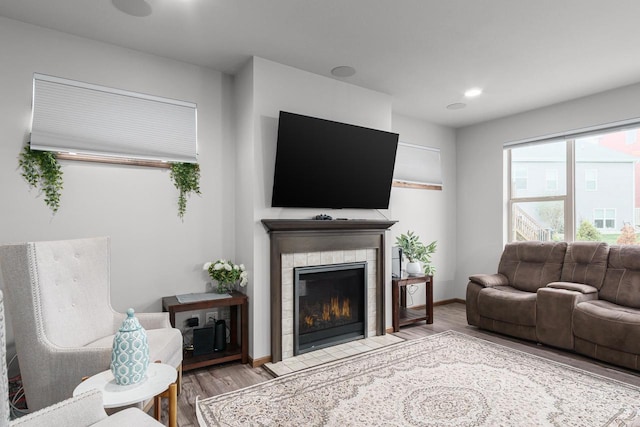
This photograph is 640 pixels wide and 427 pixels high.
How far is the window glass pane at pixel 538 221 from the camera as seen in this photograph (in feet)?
15.0

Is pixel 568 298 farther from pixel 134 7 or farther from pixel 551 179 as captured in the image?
pixel 134 7

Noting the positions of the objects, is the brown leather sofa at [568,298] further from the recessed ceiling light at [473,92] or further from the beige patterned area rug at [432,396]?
the recessed ceiling light at [473,92]

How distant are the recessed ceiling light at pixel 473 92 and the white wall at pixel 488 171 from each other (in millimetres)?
1155

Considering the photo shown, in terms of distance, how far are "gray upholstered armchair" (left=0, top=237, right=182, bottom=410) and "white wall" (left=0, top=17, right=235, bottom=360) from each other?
1.42 ft

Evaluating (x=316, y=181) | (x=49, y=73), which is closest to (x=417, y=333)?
(x=316, y=181)

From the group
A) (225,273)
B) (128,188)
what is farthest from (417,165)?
(128,188)

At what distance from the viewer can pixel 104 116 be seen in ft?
9.55

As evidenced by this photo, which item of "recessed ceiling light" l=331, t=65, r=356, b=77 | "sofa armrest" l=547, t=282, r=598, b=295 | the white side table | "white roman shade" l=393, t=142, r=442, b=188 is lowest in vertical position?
the white side table

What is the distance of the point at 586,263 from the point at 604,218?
697mm

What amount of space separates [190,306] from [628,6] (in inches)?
151

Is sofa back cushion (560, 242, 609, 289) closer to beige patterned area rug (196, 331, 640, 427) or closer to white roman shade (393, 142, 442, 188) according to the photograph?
beige patterned area rug (196, 331, 640, 427)

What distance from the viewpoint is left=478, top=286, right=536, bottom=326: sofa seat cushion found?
3738 mm

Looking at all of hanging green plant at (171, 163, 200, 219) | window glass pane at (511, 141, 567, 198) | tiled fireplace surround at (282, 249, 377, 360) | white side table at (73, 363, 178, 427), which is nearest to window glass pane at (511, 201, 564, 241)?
window glass pane at (511, 141, 567, 198)

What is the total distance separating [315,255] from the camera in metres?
3.53
